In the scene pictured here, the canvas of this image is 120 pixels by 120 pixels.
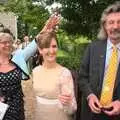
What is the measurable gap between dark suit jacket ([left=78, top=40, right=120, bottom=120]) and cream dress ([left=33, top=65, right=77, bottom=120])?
0.26m

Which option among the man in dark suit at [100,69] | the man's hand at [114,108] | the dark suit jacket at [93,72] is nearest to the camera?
the man's hand at [114,108]

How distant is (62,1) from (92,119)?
352 inches

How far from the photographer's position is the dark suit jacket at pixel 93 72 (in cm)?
486

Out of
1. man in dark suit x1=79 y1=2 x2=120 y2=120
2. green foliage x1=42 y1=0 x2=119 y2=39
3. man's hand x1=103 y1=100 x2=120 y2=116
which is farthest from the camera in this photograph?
green foliage x1=42 y1=0 x2=119 y2=39

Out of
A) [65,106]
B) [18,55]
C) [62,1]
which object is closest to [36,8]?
[62,1]

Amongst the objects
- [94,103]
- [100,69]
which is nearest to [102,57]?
[100,69]

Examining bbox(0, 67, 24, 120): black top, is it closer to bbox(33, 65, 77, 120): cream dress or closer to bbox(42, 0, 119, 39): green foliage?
bbox(33, 65, 77, 120): cream dress

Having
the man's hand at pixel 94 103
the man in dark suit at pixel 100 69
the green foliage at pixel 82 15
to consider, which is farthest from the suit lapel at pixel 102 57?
the green foliage at pixel 82 15

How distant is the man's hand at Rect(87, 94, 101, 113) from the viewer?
4.68m

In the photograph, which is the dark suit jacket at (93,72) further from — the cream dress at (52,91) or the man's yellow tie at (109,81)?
the cream dress at (52,91)

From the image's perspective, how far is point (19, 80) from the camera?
4.94 metres

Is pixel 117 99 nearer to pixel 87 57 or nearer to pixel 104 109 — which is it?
pixel 104 109

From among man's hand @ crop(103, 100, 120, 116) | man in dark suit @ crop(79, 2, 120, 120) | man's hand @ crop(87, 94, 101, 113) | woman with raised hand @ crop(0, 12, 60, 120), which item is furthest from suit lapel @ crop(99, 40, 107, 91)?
woman with raised hand @ crop(0, 12, 60, 120)

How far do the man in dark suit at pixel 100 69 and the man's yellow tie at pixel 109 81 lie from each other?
0.03m
